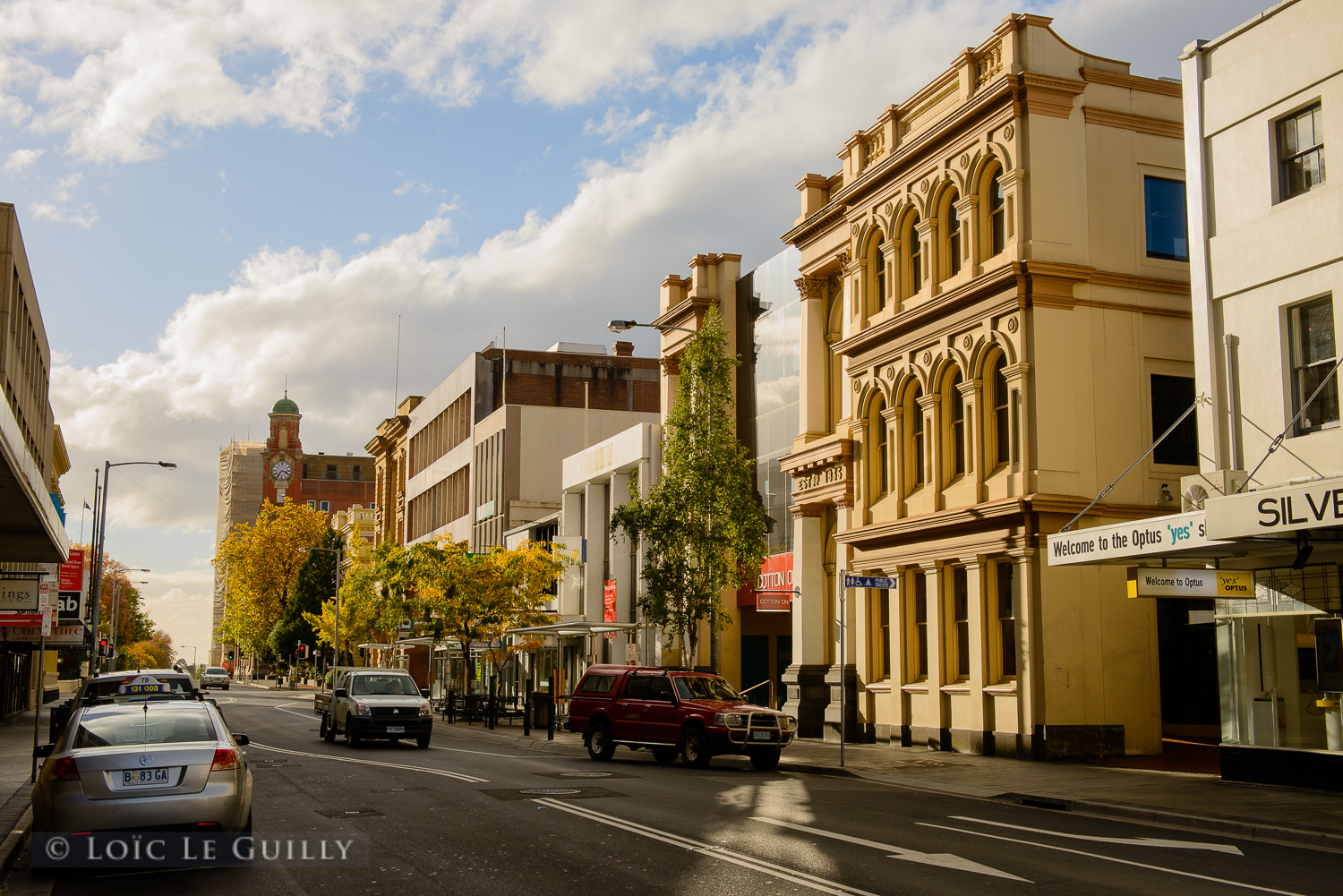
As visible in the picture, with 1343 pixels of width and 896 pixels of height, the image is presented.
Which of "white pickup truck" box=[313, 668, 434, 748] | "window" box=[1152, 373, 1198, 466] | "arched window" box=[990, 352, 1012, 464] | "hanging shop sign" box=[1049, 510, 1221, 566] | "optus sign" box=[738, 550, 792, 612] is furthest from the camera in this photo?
"optus sign" box=[738, 550, 792, 612]

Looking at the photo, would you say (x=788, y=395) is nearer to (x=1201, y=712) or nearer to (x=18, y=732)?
(x=1201, y=712)

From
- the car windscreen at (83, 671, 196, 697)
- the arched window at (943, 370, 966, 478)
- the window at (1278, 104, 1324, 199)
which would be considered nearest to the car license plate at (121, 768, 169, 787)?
the car windscreen at (83, 671, 196, 697)

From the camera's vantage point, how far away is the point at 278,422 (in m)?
175

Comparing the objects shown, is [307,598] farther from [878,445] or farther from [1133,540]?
[1133,540]

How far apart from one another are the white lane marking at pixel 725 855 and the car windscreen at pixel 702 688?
28.4ft

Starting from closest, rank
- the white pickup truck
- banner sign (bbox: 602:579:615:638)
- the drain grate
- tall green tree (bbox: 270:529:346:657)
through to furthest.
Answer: the drain grate → the white pickup truck → banner sign (bbox: 602:579:615:638) → tall green tree (bbox: 270:529:346:657)

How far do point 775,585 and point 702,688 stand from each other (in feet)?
32.9

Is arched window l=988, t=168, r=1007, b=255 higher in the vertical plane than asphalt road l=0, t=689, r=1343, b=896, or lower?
higher

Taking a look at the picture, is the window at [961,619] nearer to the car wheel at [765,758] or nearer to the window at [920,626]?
the window at [920,626]

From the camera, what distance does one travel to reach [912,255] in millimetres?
28828

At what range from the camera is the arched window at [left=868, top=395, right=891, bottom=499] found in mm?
29781

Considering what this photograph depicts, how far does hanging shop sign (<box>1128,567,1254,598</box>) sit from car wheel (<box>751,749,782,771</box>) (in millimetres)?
7563

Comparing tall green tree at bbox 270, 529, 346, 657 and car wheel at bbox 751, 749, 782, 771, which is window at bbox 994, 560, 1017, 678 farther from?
tall green tree at bbox 270, 529, 346, 657

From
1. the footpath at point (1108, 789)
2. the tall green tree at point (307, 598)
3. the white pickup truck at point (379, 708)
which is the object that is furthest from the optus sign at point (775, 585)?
the tall green tree at point (307, 598)
